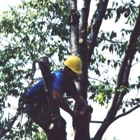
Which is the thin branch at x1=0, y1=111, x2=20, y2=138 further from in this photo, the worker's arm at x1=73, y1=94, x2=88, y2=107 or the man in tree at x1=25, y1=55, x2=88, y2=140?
the worker's arm at x1=73, y1=94, x2=88, y2=107

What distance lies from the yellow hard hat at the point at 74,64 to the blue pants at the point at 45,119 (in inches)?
20.4

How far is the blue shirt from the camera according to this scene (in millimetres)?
3342

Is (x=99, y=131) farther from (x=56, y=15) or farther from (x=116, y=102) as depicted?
(x=56, y=15)

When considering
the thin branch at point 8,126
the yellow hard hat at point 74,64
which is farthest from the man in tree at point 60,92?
the thin branch at point 8,126

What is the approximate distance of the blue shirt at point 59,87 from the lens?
11.0ft

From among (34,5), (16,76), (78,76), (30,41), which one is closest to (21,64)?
(16,76)

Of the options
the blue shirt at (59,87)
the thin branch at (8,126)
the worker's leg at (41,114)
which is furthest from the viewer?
the thin branch at (8,126)

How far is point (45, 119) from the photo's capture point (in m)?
3.65

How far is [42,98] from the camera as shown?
376 centimetres

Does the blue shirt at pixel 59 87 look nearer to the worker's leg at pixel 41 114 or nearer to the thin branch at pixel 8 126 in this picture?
the worker's leg at pixel 41 114

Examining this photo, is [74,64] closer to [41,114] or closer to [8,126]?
[41,114]

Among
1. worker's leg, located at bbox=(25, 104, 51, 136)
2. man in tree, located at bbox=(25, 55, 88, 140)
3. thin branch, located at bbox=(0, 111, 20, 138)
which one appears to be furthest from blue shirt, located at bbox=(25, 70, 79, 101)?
thin branch, located at bbox=(0, 111, 20, 138)

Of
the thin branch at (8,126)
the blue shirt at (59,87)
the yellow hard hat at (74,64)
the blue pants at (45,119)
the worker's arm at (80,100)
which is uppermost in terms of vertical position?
the thin branch at (8,126)

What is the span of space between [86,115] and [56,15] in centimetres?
857
